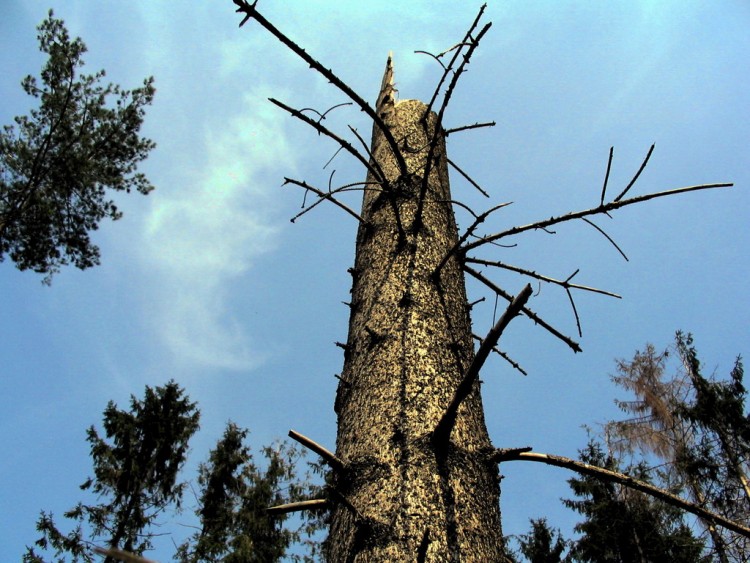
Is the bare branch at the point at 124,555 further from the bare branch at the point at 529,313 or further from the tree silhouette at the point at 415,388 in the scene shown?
Answer: the bare branch at the point at 529,313

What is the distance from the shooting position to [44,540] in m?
10.5

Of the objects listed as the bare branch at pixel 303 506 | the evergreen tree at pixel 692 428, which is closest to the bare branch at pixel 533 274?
the bare branch at pixel 303 506

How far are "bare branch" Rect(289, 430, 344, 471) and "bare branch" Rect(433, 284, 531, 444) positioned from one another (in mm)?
302

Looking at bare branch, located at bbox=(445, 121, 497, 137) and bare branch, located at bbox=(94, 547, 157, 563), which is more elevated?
bare branch, located at bbox=(445, 121, 497, 137)

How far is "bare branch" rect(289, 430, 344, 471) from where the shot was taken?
1.55 metres

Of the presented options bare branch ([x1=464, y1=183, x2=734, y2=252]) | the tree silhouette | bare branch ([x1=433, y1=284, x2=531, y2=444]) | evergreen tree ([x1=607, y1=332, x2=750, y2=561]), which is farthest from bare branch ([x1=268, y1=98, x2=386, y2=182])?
evergreen tree ([x1=607, y1=332, x2=750, y2=561])

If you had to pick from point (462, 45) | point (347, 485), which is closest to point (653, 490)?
point (347, 485)

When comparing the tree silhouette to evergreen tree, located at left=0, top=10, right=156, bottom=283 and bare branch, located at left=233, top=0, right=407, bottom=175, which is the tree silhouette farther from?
evergreen tree, located at left=0, top=10, right=156, bottom=283

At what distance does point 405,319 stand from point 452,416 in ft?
1.73

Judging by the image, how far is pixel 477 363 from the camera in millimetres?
1366

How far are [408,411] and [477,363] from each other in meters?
0.37

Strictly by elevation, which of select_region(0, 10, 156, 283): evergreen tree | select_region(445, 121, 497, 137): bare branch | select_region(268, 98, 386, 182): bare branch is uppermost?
select_region(0, 10, 156, 283): evergreen tree

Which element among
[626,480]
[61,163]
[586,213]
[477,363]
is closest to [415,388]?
[477,363]

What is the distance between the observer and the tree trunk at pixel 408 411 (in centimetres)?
139
